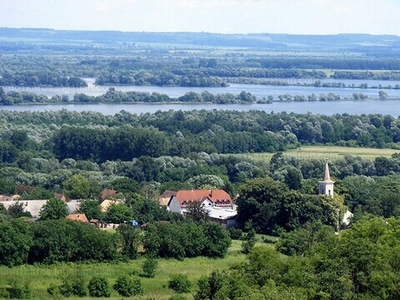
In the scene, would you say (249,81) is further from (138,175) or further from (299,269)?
(299,269)

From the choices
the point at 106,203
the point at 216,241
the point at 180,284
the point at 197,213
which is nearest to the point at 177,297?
the point at 180,284

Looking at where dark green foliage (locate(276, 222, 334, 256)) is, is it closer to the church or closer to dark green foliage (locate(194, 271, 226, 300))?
the church

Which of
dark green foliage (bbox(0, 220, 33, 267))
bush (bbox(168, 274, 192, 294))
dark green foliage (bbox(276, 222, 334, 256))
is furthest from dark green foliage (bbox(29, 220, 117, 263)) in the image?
dark green foliage (bbox(276, 222, 334, 256))

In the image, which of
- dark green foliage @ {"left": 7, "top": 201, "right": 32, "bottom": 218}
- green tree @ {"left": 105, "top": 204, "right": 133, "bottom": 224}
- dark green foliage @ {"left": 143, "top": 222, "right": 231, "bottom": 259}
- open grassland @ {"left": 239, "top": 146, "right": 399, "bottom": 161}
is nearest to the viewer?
dark green foliage @ {"left": 143, "top": 222, "right": 231, "bottom": 259}

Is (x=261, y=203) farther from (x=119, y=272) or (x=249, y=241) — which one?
(x=119, y=272)

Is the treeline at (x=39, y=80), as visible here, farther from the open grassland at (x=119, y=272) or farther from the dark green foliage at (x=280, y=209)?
the open grassland at (x=119, y=272)

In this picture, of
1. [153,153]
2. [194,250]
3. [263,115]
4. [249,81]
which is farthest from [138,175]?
[249,81]
